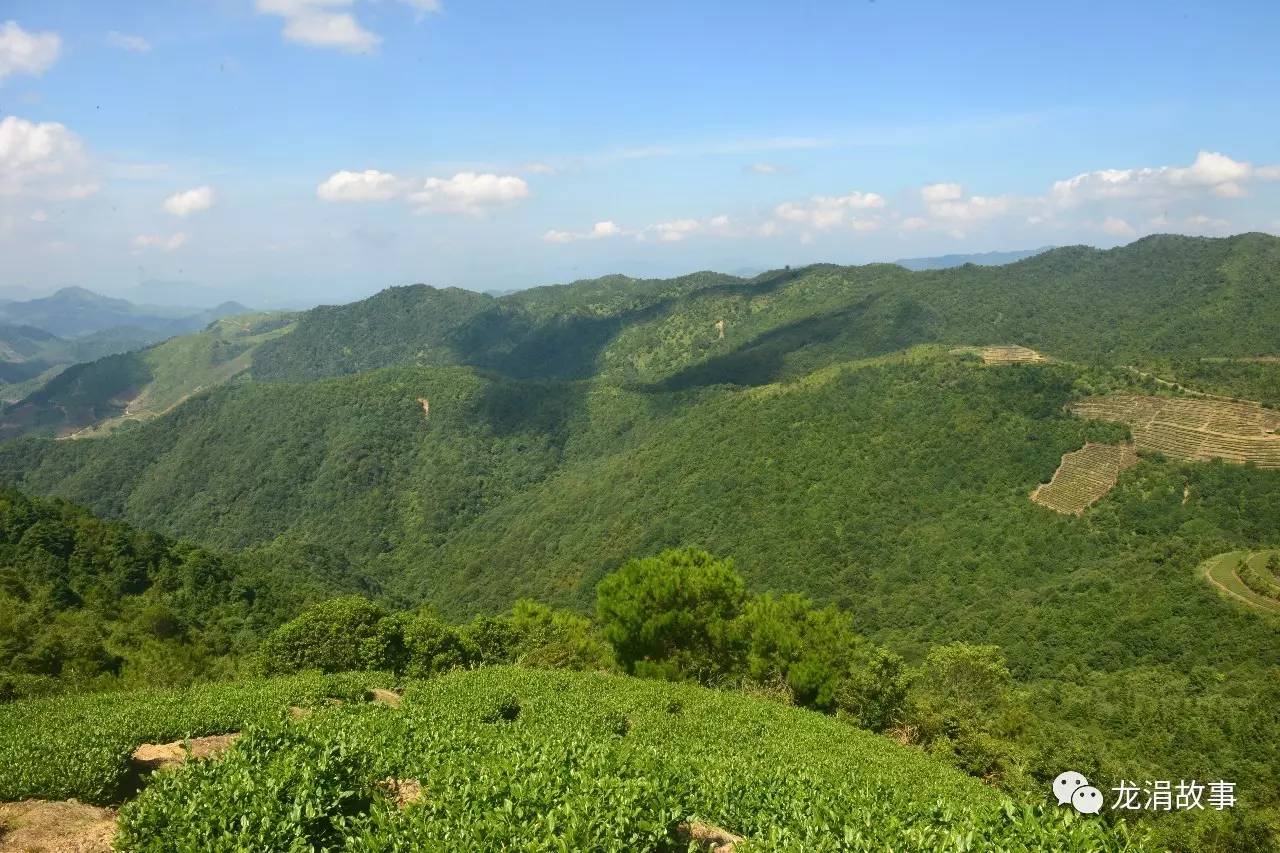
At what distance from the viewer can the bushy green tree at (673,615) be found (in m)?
35.1

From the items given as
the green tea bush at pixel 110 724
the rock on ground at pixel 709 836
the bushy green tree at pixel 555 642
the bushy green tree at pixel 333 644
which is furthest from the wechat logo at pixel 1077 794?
the bushy green tree at pixel 333 644

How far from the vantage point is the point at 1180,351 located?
406 feet

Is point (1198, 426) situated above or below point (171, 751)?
below

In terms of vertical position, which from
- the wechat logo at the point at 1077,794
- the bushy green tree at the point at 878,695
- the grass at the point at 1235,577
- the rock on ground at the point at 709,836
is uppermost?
the wechat logo at the point at 1077,794

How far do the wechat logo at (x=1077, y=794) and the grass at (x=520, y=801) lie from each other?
217 mm

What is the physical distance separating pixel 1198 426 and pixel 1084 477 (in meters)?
12.7

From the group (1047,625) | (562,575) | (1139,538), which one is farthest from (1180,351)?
(562,575)

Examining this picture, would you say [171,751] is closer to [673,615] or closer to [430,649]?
A: [430,649]

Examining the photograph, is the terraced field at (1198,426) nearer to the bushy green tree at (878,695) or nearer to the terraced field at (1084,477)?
the terraced field at (1084,477)

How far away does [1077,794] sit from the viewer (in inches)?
392

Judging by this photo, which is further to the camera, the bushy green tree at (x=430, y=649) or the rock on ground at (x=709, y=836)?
the bushy green tree at (x=430, y=649)

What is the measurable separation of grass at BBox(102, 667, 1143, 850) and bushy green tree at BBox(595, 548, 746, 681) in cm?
1652

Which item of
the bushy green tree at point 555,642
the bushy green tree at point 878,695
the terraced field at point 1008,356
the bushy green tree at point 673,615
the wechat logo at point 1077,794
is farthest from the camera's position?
the terraced field at point 1008,356

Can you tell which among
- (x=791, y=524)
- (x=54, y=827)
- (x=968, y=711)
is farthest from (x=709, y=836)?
(x=791, y=524)
